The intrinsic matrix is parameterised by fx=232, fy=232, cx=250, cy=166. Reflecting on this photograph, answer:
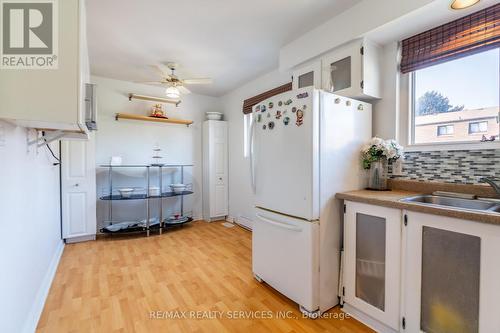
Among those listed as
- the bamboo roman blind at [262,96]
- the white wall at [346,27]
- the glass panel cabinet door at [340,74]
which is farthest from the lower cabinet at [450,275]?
the bamboo roman blind at [262,96]

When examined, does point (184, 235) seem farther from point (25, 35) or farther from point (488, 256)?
point (488, 256)

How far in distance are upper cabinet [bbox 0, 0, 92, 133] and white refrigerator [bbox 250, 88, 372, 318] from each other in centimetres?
136

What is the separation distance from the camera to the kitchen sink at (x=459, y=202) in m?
1.44

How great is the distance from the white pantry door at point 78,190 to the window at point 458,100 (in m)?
3.90

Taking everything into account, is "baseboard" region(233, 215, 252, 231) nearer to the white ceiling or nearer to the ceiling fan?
the ceiling fan

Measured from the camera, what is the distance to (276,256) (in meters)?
2.00

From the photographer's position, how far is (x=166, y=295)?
2016 millimetres

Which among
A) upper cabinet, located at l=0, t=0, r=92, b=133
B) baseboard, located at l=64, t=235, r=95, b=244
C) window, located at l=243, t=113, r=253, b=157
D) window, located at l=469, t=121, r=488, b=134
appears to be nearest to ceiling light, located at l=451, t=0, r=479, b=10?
window, located at l=469, t=121, r=488, b=134

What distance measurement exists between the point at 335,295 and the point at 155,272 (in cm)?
177

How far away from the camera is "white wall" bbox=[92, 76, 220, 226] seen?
3699 millimetres

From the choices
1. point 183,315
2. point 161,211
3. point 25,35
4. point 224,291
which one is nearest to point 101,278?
point 183,315

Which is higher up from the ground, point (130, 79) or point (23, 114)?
point (130, 79)

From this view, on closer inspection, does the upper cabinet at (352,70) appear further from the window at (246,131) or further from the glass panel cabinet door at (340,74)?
the window at (246,131)

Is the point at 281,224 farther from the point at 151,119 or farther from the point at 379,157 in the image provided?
the point at 151,119
